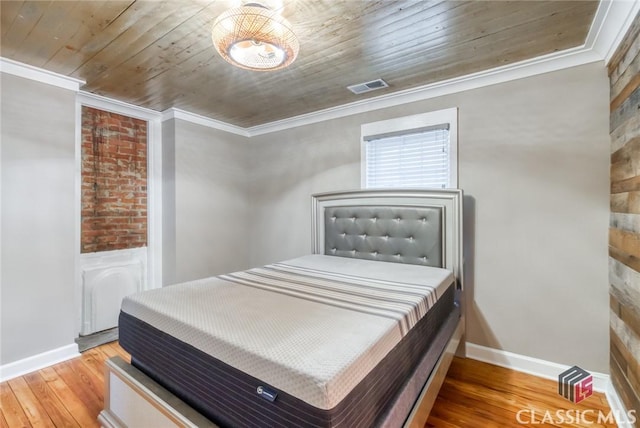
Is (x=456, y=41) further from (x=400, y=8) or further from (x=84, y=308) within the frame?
(x=84, y=308)

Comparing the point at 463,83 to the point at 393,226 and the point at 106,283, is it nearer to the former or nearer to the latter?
the point at 393,226

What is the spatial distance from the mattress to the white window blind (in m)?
1.19

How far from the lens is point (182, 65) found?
2371 mm

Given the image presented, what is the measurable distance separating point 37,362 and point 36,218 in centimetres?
119

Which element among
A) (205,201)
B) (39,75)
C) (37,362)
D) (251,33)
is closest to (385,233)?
(251,33)

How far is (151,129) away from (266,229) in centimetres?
188

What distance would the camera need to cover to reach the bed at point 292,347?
1.01 m

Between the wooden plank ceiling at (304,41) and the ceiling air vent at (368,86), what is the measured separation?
0.07 meters

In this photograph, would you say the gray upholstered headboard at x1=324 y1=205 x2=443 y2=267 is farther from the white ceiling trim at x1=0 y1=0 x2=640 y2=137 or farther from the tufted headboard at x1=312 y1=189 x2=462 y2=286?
the white ceiling trim at x1=0 y1=0 x2=640 y2=137

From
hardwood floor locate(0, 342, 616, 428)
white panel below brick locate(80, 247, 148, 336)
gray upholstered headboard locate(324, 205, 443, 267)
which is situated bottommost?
hardwood floor locate(0, 342, 616, 428)

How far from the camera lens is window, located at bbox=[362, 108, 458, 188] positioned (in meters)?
2.71

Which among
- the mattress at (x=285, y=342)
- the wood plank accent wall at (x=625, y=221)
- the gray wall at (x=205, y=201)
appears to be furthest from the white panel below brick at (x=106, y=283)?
the wood plank accent wall at (x=625, y=221)

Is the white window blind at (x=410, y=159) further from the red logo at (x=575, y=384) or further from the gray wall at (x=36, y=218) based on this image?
the gray wall at (x=36, y=218)

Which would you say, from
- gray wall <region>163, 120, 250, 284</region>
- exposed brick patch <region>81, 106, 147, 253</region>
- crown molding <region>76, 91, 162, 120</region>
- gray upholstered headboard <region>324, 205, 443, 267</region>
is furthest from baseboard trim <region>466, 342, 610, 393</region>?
crown molding <region>76, 91, 162, 120</region>
